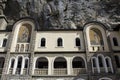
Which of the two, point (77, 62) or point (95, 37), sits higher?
point (95, 37)

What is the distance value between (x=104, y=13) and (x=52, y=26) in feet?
39.7

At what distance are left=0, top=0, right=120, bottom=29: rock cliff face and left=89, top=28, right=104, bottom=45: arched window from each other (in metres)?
Answer: 9.64

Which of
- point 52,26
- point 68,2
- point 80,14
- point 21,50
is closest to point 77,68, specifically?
point 21,50

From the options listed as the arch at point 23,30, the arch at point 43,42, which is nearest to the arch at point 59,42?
the arch at point 43,42

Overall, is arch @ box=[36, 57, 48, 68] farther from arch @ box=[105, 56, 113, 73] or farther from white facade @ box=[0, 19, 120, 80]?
arch @ box=[105, 56, 113, 73]

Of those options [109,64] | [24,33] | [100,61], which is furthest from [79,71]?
[24,33]

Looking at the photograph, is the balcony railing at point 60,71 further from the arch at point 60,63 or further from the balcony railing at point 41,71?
the arch at point 60,63

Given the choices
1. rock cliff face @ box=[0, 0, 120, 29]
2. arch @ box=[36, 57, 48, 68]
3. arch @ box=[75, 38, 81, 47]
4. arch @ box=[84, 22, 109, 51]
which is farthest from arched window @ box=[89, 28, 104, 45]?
rock cliff face @ box=[0, 0, 120, 29]

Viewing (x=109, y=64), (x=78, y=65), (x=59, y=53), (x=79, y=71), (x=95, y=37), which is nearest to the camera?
(x=79, y=71)

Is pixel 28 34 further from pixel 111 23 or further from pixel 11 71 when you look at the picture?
pixel 111 23

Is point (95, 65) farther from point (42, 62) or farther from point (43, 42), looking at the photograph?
point (43, 42)

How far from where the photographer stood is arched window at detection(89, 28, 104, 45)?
95.0 feet

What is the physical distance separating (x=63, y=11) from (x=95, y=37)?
14.6 metres

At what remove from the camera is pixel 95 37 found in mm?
29562
